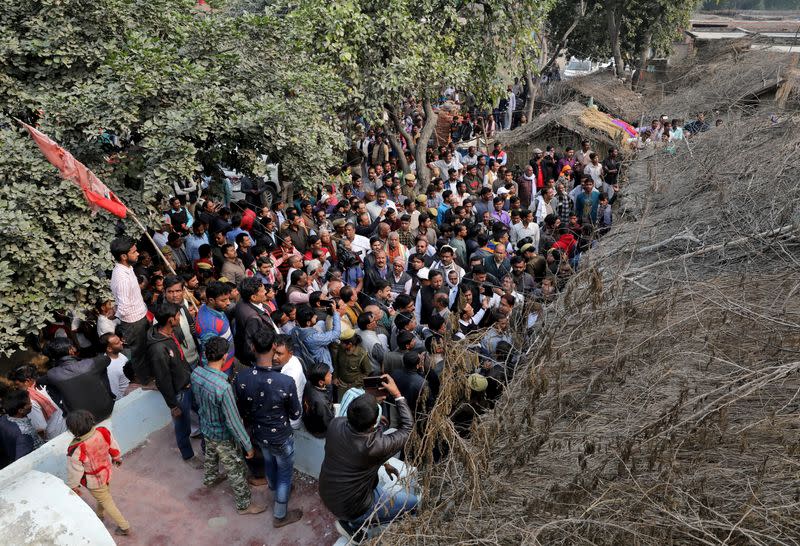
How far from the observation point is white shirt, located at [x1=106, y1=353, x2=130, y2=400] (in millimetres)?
5391

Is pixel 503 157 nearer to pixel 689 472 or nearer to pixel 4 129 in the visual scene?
pixel 4 129

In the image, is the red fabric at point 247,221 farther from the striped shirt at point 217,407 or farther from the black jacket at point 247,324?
the striped shirt at point 217,407

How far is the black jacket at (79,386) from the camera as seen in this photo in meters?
4.61

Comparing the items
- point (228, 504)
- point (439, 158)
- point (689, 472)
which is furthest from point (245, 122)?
point (439, 158)

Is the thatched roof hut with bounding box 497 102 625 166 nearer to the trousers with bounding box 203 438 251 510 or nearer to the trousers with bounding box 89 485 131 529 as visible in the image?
the trousers with bounding box 203 438 251 510

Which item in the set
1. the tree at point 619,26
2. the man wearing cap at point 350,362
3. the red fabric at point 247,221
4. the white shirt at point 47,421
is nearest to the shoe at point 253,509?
the man wearing cap at point 350,362

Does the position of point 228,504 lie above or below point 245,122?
below

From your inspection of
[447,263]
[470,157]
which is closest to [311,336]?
[447,263]

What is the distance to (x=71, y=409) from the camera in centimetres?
464

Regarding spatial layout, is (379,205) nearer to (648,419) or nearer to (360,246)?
(360,246)

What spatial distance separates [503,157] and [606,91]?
25.9 ft

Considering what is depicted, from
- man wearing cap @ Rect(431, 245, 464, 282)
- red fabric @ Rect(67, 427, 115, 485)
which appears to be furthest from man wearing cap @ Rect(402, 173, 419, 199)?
red fabric @ Rect(67, 427, 115, 485)

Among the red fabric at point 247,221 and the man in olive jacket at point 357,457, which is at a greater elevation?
the man in olive jacket at point 357,457

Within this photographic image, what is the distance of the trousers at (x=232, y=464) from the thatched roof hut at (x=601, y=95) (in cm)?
1578
